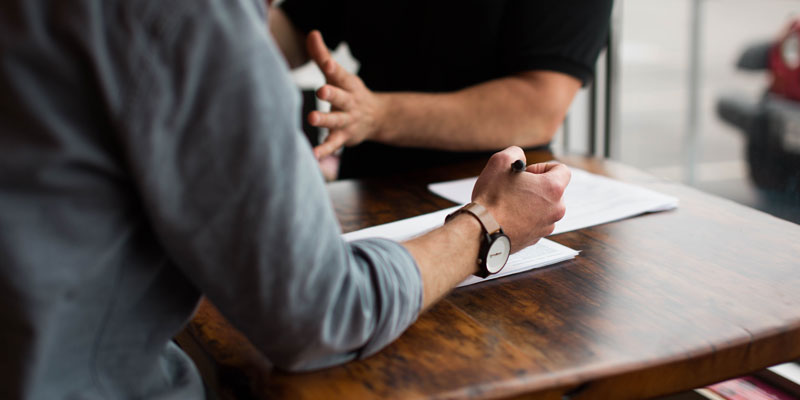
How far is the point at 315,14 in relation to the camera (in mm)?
1870

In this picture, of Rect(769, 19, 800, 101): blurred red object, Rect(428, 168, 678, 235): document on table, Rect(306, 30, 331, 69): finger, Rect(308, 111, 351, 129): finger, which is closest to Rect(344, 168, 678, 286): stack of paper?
Rect(428, 168, 678, 235): document on table

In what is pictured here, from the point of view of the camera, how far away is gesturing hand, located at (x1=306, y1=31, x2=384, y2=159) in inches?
50.5

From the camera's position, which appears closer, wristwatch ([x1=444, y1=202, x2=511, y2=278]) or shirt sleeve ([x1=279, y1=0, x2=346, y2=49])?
wristwatch ([x1=444, y1=202, x2=511, y2=278])

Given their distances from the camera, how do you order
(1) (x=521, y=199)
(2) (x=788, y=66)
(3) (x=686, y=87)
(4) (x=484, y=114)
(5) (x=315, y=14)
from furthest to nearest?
(3) (x=686, y=87) → (2) (x=788, y=66) → (5) (x=315, y=14) → (4) (x=484, y=114) → (1) (x=521, y=199)

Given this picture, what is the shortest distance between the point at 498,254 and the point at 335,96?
575 millimetres

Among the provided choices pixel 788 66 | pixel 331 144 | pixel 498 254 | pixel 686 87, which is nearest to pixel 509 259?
pixel 498 254

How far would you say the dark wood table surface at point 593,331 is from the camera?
68 cm

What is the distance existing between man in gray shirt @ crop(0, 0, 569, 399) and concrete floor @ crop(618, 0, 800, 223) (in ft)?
5.34

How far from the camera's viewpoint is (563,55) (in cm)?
152

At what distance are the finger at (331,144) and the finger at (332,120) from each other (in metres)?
0.02

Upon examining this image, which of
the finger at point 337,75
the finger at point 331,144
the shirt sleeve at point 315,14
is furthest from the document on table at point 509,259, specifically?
the shirt sleeve at point 315,14

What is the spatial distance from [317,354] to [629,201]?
28.3 inches

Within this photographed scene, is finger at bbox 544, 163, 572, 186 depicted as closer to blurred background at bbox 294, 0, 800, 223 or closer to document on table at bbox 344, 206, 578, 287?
document on table at bbox 344, 206, 578, 287

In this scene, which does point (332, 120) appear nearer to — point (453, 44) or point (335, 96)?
point (335, 96)
